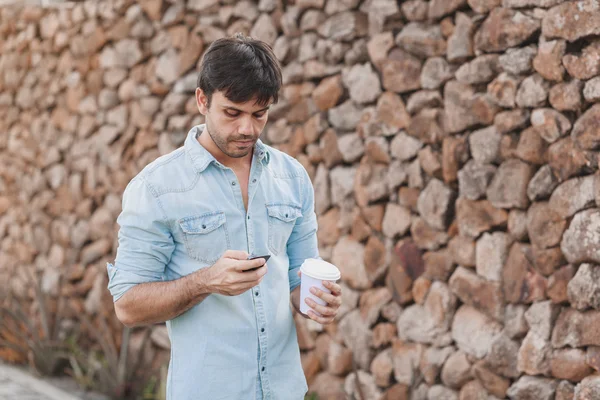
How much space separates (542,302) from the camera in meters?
3.11

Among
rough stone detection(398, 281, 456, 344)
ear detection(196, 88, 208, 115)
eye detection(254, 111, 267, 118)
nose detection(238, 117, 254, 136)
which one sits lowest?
rough stone detection(398, 281, 456, 344)

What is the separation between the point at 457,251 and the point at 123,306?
69.3 inches

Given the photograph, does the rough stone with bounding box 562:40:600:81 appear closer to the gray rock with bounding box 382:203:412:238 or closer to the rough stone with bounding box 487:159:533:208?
the rough stone with bounding box 487:159:533:208

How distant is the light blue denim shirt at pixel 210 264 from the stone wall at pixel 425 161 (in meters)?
1.20

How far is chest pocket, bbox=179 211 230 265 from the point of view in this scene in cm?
215

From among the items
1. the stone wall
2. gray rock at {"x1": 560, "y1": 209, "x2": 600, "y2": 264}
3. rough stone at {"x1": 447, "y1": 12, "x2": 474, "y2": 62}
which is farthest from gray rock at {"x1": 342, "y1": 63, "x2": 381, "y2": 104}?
gray rock at {"x1": 560, "y1": 209, "x2": 600, "y2": 264}

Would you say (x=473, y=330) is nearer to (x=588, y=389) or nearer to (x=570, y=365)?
(x=570, y=365)

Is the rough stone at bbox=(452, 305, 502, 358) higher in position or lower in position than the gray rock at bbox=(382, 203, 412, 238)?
lower

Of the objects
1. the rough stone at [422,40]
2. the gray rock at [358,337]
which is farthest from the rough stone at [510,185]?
the gray rock at [358,337]

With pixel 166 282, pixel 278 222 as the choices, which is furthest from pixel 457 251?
pixel 166 282

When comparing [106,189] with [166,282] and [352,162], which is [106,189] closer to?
[352,162]

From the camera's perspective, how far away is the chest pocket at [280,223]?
229 cm

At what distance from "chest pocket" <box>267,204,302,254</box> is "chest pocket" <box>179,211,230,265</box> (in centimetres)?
14

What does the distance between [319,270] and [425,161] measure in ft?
5.01
